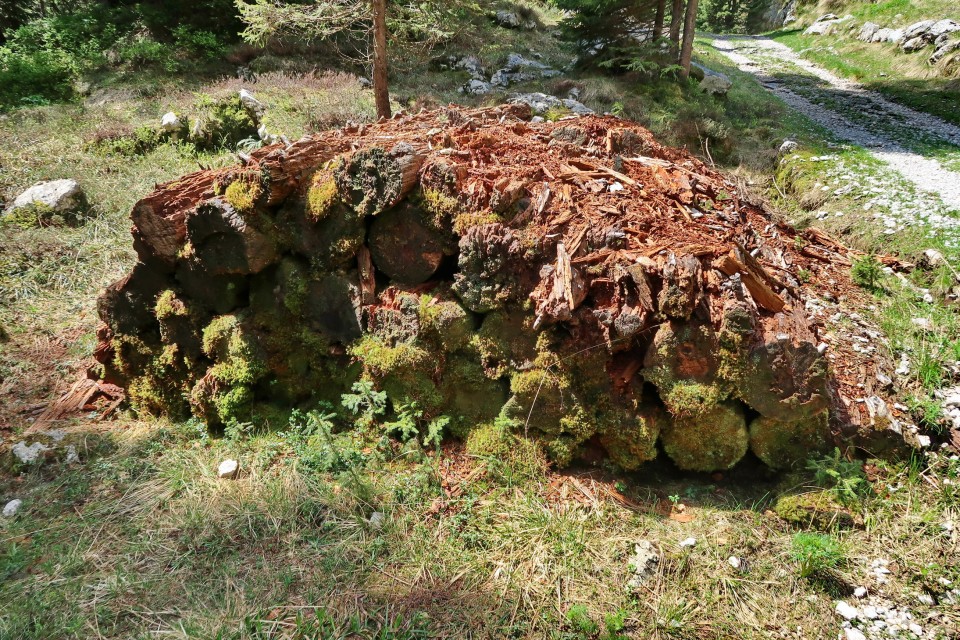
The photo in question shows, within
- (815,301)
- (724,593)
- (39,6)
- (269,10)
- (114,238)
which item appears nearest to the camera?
(724,593)

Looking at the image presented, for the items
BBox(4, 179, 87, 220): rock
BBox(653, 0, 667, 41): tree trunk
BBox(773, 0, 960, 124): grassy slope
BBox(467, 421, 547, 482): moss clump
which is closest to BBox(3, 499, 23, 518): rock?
BBox(467, 421, 547, 482): moss clump

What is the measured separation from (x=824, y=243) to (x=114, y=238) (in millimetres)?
9819

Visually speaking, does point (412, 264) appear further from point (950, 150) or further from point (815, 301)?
point (950, 150)

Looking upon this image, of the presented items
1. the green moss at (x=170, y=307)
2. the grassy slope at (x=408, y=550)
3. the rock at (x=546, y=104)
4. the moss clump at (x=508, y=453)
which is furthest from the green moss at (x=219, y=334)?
the rock at (x=546, y=104)

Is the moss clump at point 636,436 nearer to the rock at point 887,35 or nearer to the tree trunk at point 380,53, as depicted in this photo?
the tree trunk at point 380,53

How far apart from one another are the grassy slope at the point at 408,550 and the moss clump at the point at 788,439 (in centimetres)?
18

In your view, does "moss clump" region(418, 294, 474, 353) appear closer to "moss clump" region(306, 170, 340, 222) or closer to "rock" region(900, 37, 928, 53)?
"moss clump" region(306, 170, 340, 222)

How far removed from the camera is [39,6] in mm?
19047

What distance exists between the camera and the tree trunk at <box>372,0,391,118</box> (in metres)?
8.22

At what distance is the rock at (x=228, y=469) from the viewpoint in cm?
367

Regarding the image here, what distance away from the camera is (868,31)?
57.4 ft

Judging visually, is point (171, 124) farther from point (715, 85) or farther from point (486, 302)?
point (715, 85)

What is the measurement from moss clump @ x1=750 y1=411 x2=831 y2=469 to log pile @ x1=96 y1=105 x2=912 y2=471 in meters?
0.01

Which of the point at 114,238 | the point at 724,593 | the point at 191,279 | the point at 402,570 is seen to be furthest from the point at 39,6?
the point at 724,593
